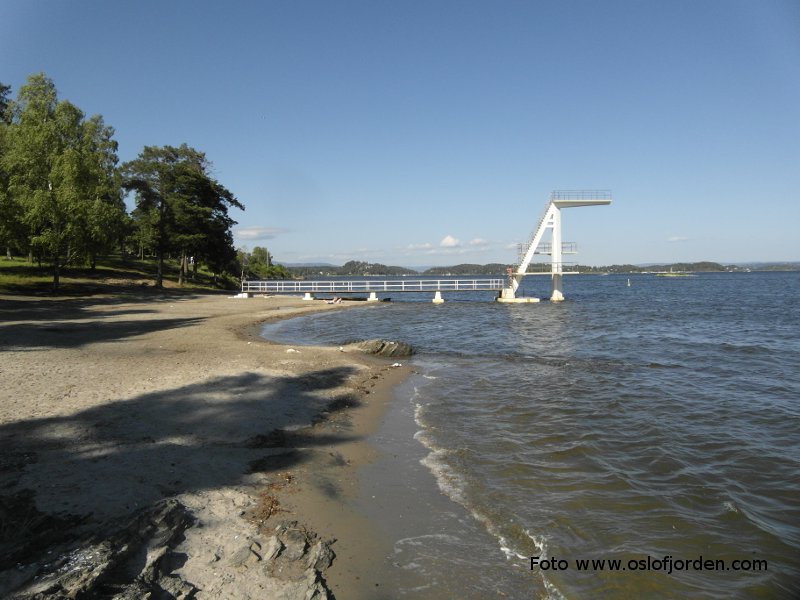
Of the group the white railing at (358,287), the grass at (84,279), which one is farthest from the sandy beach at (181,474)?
the white railing at (358,287)

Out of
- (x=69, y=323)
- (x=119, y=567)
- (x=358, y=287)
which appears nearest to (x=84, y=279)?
(x=69, y=323)

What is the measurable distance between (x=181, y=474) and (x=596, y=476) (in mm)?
5742

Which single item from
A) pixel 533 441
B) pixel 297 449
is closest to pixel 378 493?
pixel 297 449

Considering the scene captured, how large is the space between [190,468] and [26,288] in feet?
105

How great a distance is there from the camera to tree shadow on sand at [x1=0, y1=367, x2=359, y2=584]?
4438 millimetres

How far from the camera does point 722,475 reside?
692 centimetres

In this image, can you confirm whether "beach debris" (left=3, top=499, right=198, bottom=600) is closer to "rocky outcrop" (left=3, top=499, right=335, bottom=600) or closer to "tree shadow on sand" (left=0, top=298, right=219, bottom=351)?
"rocky outcrop" (left=3, top=499, right=335, bottom=600)

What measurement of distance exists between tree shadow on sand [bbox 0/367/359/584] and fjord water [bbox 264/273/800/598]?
197 cm

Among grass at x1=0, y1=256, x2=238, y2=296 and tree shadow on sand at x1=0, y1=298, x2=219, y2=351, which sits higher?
grass at x1=0, y1=256, x2=238, y2=296

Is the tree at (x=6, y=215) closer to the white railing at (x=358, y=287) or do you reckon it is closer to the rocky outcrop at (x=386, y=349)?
the white railing at (x=358, y=287)

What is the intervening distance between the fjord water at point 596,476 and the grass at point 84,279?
28.3m

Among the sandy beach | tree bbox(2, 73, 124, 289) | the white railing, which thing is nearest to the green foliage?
the white railing

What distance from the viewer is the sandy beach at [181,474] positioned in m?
3.90

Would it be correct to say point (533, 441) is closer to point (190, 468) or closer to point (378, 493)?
point (378, 493)
